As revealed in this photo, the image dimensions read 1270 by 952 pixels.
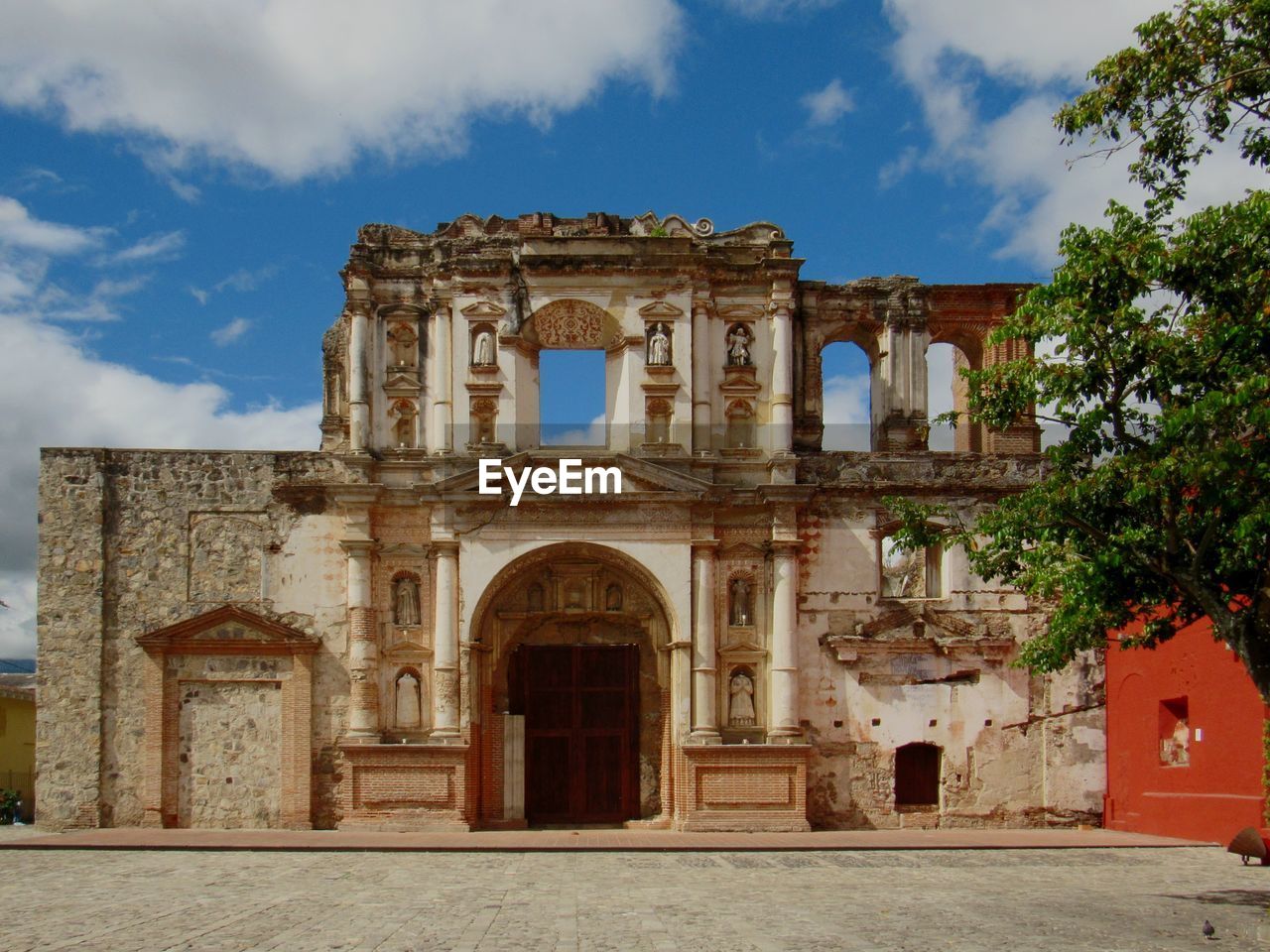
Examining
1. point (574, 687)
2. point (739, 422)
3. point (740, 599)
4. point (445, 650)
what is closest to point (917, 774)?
point (740, 599)

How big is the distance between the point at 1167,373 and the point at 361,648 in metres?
15.2

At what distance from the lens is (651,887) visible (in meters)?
17.0

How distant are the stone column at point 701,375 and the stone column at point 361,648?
249 inches

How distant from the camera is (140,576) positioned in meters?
25.0

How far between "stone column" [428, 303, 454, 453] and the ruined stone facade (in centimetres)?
5

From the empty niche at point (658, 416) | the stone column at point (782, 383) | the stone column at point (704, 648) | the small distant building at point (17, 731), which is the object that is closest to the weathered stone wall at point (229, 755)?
the stone column at point (704, 648)

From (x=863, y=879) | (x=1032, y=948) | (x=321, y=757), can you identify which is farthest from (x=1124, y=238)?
(x=321, y=757)

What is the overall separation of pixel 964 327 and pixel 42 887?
1856 centimetres

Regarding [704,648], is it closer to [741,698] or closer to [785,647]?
[741,698]

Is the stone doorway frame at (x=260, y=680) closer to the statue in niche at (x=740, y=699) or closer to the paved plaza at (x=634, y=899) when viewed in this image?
the paved plaza at (x=634, y=899)

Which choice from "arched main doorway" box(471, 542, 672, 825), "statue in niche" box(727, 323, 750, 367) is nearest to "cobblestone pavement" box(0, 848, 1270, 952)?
"arched main doorway" box(471, 542, 672, 825)

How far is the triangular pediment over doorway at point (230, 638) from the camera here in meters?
24.6

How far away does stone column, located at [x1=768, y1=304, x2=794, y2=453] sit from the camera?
82.7 feet

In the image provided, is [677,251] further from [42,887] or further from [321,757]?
[42,887]
